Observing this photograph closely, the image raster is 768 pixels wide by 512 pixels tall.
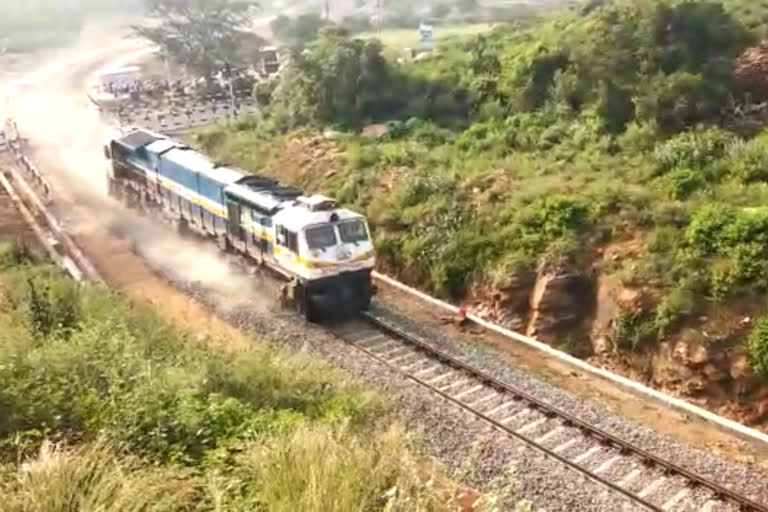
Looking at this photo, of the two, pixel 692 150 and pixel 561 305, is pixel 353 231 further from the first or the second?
pixel 692 150

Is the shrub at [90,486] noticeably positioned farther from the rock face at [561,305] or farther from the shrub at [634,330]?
the rock face at [561,305]

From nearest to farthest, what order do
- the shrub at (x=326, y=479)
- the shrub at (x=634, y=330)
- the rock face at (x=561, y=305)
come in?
the shrub at (x=326, y=479)
the shrub at (x=634, y=330)
the rock face at (x=561, y=305)

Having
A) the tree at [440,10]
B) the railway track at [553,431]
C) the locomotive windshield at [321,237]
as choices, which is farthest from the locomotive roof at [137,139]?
the tree at [440,10]

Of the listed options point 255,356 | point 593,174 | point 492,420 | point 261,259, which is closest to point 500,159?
point 593,174

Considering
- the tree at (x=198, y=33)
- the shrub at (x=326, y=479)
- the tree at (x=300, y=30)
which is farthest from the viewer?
the tree at (x=300, y=30)

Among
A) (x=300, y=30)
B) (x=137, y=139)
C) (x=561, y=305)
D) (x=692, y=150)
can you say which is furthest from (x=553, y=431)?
(x=300, y=30)

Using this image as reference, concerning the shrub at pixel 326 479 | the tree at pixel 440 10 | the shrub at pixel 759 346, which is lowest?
the shrub at pixel 759 346

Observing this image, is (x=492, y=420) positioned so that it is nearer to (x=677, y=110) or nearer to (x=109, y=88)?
(x=677, y=110)
